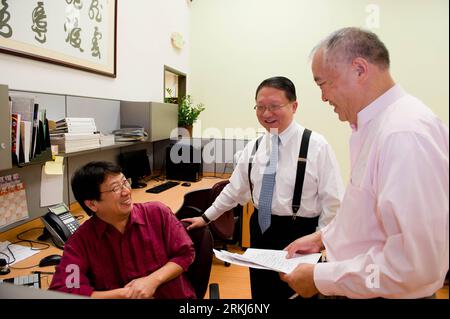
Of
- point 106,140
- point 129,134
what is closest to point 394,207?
point 106,140

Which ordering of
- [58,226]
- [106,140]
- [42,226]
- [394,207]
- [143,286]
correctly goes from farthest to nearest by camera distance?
[106,140], [42,226], [58,226], [143,286], [394,207]

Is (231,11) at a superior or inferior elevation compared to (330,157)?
superior

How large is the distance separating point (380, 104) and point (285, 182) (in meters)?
0.82

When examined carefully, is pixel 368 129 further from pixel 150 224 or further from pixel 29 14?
pixel 29 14

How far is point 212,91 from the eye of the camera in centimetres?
401

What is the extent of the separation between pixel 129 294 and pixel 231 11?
12.0ft

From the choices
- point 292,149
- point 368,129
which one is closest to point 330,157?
point 292,149

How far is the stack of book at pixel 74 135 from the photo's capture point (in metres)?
1.70

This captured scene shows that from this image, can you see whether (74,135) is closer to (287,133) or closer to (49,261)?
Answer: (49,261)

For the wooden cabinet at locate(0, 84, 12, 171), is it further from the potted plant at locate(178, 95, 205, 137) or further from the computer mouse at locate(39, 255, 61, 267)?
the potted plant at locate(178, 95, 205, 137)

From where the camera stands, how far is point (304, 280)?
2.45 feet

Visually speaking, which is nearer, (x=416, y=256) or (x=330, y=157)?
(x=416, y=256)

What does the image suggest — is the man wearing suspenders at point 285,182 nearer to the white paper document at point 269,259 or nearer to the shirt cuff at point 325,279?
the white paper document at point 269,259

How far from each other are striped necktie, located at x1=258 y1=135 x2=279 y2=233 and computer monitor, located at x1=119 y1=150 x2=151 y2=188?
153 cm
